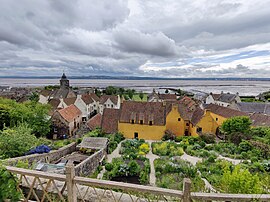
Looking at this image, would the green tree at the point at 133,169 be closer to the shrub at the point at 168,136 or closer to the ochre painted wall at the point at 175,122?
the shrub at the point at 168,136

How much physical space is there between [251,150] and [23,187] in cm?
1959

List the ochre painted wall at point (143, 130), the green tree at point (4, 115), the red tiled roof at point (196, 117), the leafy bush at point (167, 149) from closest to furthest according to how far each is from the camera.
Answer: the leafy bush at point (167, 149) → the green tree at point (4, 115) → the ochre painted wall at point (143, 130) → the red tiled roof at point (196, 117)

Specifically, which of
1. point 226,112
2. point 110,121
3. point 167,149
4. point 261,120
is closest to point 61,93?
point 110,121

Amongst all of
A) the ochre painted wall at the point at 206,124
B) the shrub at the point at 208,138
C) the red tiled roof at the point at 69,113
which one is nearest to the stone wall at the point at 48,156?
the red tiled roof at the point at 69,113

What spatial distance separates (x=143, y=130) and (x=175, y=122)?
4.35 meters

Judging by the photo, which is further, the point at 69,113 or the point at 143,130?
the point at 69,113

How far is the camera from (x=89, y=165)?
12789 millimetres

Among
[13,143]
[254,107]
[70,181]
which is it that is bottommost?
[254,107]

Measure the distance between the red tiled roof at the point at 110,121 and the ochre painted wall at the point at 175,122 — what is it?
6.40m

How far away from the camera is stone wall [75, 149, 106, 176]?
1130 centimetres

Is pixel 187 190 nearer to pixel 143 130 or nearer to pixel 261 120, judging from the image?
pixel 143 130

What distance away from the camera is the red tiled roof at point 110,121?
77.9ft

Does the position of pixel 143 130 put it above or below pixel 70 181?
below

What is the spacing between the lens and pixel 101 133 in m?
22.7
